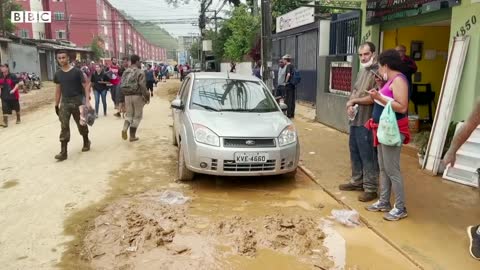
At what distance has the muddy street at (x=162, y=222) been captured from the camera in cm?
396

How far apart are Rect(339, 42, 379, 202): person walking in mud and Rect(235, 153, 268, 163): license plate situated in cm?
116

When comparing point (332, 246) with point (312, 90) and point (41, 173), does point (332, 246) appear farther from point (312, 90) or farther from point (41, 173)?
point (312, 90)

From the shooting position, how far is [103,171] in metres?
6.94

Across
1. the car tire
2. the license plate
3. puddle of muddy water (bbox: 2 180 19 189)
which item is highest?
the license plate

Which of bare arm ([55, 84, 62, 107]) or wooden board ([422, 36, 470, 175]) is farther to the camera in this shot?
bare arm ([55, 84, 62, 107])

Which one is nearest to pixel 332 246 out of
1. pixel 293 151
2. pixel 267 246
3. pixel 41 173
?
pixel 267 246

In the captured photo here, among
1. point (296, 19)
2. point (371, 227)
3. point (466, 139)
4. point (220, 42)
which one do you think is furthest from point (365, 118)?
point (220, 42)

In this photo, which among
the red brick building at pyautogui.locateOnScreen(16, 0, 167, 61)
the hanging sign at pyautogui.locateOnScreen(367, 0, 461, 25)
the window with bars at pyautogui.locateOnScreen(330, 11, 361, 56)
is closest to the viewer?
the hanging sign at pyautogui.locateOnScreen(367, 0, 461, 25)

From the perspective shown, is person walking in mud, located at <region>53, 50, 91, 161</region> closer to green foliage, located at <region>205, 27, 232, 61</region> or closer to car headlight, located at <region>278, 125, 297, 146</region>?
car headlight, located at <region>278, 125, 297, 146</region>

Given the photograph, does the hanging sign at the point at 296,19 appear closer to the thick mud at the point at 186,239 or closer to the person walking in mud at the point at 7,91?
the person walking in mud at the point at 7,91

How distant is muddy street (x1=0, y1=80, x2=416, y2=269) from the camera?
3963mm

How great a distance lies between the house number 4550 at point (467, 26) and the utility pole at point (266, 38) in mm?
4733

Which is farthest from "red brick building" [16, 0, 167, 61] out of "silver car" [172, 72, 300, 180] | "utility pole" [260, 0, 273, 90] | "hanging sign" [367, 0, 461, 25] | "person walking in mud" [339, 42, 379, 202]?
"person walking in mud" [339, 42, 379, 202]

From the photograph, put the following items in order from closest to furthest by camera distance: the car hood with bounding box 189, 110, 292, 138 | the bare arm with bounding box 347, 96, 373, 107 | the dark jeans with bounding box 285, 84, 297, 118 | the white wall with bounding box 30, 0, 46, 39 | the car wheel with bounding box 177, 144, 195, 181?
the bare arm with bounding box 347, 96, 373, 107, the car hood with bounding box 189, 110, 292, 138, the car wheel with bounding box 177, 144, 195, 181, the dark jeans with bounding box 285, 84, 297, 118, the white wall with bounding box 30, 0, 46, 39
